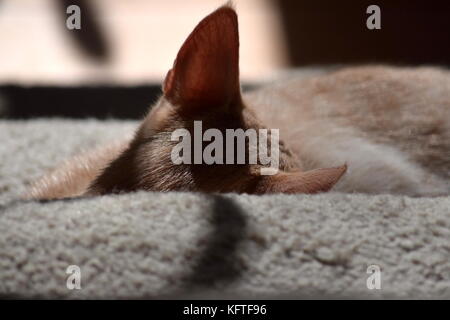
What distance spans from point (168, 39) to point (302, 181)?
5.81 feet

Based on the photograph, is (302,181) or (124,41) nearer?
(302,181)

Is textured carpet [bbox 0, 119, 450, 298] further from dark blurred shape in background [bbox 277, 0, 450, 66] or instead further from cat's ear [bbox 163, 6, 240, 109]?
dark blurred shape in background [bbox 277, 0, 450, 66]

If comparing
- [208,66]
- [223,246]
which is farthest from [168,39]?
[223,246]

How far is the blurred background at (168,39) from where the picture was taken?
2.48 metres

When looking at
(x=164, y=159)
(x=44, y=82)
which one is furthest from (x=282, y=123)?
(x=44, y=82)

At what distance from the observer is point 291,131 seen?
1.46 meters

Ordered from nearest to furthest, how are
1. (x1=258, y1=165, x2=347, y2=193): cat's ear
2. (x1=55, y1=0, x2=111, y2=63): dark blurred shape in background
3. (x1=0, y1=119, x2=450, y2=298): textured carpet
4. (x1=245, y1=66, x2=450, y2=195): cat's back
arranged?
(x1=0, y1=119, x2=450, y2=298): textured carpet < (x1=258, y1=165, x2=347, y2=193): cat's ear < (x1=245, y1=66, x2=450, y2=195): cat's back < (x1=55, y1=0, x2=111, y2=63): dark blurred shape in background

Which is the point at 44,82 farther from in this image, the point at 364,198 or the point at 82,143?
the point at 364,198

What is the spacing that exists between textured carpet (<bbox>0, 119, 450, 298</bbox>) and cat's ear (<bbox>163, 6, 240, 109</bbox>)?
0.22 metres

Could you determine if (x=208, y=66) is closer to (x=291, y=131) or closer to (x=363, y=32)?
(x=291, y=131)

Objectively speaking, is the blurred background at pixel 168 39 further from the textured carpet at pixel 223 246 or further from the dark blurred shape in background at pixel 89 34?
the textured carpet at pixel 223 246

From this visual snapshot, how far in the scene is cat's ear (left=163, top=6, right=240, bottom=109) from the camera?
1113mm

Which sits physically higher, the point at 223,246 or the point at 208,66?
the point at 208,66

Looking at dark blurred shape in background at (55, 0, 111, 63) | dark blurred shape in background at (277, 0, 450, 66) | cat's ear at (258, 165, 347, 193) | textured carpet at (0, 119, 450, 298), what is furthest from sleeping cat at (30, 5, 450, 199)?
dark blurred shape in background at (55, 0, 111, 63)
